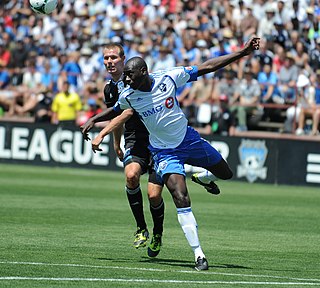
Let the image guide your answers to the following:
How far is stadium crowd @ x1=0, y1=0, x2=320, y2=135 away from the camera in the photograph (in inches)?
986

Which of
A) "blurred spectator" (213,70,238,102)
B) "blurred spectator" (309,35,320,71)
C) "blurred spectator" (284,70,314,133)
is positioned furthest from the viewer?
"blurred spectator" (213,70,238,102)

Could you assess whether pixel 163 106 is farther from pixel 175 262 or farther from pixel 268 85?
pixel 268 85

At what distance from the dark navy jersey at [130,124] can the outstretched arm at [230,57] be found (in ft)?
5.28

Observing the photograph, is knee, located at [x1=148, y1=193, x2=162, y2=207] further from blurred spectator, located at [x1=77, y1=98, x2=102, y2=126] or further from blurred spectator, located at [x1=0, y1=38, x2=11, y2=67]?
blurred spectator, located at [x1=0, y1=38, x2=11, y2=67]

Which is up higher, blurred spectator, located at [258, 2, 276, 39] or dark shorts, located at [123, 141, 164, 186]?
blurred spectator, located at [258, 2, 276, 39]

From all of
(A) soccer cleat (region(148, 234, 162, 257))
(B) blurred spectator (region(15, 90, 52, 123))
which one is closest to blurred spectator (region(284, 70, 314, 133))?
(B) blurred spectator (region(15, 90, 52, 123))

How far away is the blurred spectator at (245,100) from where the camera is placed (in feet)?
82.7

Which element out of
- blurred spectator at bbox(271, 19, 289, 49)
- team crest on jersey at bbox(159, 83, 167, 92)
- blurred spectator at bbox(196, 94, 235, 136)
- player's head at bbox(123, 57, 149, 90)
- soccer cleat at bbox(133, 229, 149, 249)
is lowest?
soccer cleat at bbox(133, 229, 149, 249)

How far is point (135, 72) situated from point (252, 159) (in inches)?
598

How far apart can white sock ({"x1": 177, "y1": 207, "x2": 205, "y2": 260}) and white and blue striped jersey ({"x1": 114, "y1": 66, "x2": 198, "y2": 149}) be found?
0.91 meters

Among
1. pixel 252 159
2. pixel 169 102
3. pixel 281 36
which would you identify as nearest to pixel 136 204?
pixel 169 102

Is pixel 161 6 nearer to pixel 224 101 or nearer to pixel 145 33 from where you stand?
pixel 145 33

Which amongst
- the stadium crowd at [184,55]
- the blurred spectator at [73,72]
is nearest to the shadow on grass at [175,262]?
the stadium crowd at [184,55]

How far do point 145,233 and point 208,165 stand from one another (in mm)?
1302
